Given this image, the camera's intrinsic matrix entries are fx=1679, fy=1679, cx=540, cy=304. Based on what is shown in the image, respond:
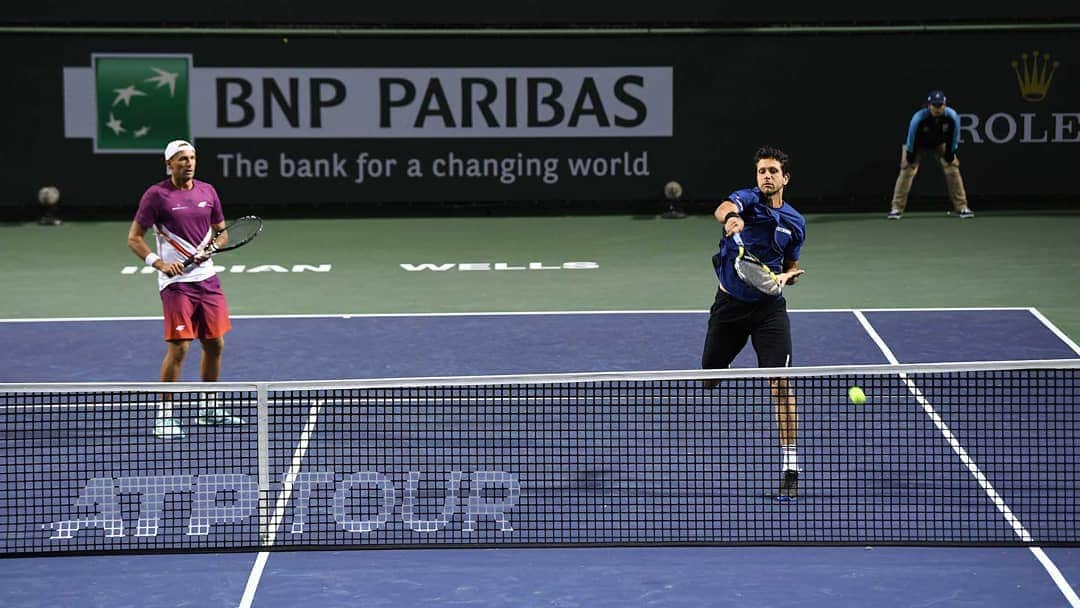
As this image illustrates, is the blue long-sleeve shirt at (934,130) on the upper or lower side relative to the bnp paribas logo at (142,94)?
lower

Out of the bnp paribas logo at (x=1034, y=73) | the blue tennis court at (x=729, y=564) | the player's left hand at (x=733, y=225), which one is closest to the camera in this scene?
the blue tennis court at (x=729, y=564)

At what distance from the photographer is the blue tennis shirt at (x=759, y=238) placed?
8.68 metres

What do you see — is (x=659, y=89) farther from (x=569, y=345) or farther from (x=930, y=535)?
(x=930, y=535)

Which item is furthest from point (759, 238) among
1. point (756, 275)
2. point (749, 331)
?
→ point (749, 331)

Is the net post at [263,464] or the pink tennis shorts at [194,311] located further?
the pink tennis shorts at [194,311]

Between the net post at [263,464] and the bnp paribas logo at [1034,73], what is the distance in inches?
574

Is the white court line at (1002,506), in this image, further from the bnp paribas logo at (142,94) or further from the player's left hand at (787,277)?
the bnp paribas logo at (142,94)

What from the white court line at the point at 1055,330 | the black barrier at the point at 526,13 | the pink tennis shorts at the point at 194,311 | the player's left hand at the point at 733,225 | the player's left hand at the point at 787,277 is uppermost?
the black barrier at the point at 526,13

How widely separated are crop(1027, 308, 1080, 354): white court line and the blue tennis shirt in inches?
177

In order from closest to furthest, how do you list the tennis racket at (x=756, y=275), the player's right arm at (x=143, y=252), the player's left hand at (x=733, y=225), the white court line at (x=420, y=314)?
the player's left hand at (x=733, y=225) → the tennis racket at (x=756, y=275) → the player's right arm at (x=143, y=252) → the white court line at (x=420, y=314)

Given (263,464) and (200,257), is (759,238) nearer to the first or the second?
Result: (263,464)

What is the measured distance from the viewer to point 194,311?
1003cm

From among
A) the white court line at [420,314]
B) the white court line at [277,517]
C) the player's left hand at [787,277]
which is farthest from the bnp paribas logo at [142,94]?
the player's left hand at [787,277]

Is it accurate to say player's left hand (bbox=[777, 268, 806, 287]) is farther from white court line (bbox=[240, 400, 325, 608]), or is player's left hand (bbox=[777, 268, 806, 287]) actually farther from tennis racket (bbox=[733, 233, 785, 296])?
white court line (bbox=[240, 400, 325, 608])
